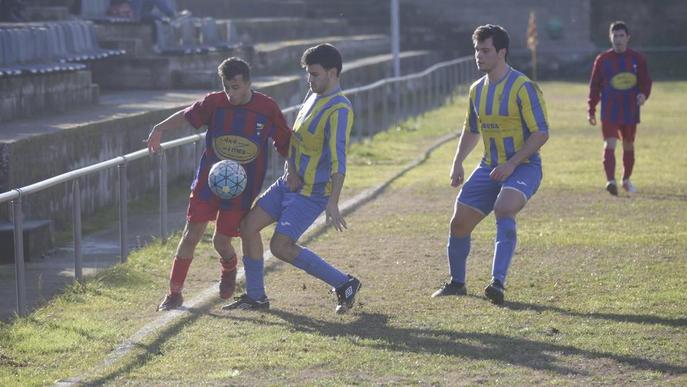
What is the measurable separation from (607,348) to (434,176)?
33.2 ft

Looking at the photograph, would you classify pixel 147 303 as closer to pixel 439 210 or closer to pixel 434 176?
pixel 439 210

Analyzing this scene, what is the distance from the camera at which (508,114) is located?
371 inches

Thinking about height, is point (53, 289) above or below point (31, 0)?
below

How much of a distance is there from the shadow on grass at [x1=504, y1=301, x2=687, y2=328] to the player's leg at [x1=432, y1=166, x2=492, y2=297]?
49cm

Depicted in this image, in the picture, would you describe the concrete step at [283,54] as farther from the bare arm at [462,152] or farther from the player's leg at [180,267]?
the player's leg at [180,267]

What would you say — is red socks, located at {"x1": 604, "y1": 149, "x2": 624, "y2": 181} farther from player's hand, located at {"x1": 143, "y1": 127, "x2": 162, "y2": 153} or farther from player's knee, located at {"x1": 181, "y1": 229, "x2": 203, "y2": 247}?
player's hand, located at {"x1": 143, "y1": 127, "x2": 162, "y2": 153}

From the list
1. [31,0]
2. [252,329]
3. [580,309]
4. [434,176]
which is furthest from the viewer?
[31,0]

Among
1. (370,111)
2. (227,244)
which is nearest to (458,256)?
(227,244)

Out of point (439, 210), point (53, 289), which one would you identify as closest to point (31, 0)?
point (439, 210)

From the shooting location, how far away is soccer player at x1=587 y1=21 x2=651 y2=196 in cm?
1592

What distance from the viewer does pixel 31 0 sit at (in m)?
22.9

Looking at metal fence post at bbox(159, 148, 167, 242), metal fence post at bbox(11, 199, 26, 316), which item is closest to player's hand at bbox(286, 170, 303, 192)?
metal fence post at bbox(11, 199, 26, 316)

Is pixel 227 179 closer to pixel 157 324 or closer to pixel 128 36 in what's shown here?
pixel 157 324

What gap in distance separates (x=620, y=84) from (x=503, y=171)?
7064 millimetres
